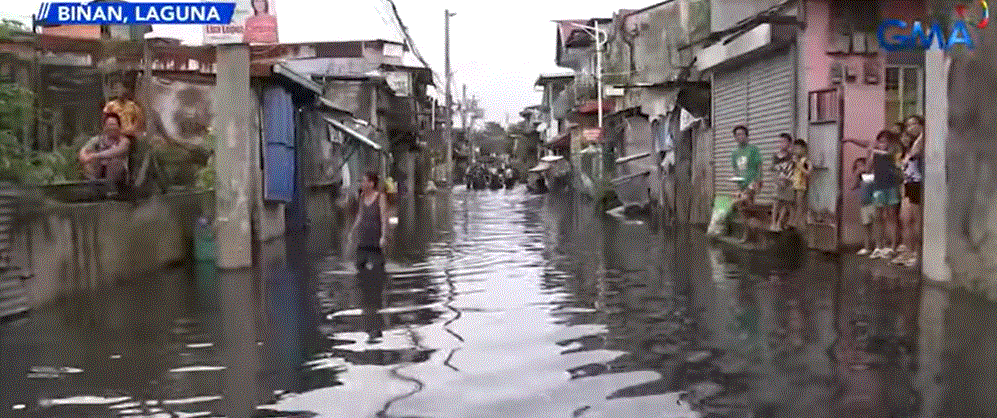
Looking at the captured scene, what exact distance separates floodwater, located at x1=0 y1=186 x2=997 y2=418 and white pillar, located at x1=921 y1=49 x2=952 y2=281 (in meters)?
0.33

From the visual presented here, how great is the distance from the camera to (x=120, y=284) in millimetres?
12711

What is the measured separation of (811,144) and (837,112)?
128cm

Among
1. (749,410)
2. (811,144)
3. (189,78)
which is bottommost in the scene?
(749,410)

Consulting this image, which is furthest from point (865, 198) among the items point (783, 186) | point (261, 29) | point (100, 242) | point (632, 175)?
point (632, 175)

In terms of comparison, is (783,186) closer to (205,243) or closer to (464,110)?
(205,243)

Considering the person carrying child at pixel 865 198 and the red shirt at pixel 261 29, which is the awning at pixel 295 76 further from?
the person carrying child at pixel 865 198

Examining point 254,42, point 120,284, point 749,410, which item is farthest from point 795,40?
point 749,410

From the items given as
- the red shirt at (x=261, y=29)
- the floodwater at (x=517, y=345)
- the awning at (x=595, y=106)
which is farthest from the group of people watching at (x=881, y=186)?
the awning at (x=595, y=106)

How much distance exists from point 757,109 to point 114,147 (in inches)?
435

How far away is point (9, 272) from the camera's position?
965cm

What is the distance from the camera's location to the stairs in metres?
9.53

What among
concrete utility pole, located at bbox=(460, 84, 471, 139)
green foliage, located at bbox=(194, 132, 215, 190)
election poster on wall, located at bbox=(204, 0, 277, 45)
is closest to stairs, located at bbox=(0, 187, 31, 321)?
election poster on wall, located at bbox=(204, 0, 277, 45)

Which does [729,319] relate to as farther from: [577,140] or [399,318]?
[577,140]
